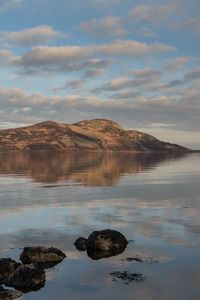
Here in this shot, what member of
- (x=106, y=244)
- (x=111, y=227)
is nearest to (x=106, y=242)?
(x=106, y=244)

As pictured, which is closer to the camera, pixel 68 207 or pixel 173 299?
pixel 173 299

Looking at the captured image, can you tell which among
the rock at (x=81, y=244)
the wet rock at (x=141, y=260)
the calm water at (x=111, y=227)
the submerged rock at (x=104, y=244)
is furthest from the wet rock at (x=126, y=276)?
the rock at (x=81, y=244)

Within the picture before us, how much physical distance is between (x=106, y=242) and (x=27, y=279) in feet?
17.7

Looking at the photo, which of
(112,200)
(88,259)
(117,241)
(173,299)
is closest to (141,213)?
(112,200)

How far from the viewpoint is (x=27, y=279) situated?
1291 cm

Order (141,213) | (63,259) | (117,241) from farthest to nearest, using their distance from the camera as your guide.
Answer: (141,213) < (117,241) < (63,259)

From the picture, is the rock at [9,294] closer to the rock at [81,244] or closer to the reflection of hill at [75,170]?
the rock at [81,244]

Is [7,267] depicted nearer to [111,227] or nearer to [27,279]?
[27,279]

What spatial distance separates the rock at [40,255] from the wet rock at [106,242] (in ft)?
7.03

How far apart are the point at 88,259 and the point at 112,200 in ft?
52.4

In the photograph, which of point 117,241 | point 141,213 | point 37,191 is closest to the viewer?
point 117,241

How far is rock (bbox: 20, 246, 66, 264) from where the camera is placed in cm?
1527

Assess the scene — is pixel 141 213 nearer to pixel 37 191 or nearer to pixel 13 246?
pixel 13 246

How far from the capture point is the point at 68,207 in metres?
27.9
